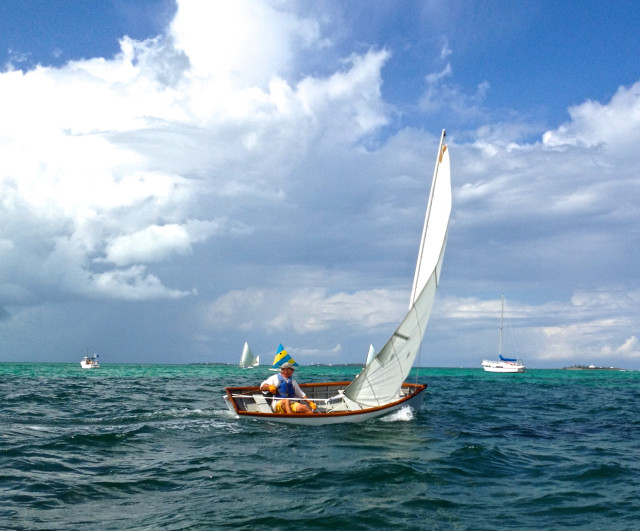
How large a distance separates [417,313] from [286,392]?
614cm

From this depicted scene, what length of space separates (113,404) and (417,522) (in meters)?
23.2

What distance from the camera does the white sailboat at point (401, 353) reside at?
20.2 m

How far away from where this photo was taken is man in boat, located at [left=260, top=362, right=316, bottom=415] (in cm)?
2077

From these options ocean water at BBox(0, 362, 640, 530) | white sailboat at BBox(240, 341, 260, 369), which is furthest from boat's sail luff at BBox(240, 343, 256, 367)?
ocean water at BBox(0, 362, 640, 530)

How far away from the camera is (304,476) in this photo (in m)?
12.5

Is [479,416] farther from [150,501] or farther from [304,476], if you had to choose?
[150,501]

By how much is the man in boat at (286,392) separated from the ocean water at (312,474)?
88 cm

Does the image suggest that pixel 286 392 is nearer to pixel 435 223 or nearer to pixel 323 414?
pixel 323 414

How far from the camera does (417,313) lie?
20531 millimetres

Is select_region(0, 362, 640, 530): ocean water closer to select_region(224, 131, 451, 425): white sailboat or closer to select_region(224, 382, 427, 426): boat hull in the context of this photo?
select_region(224, 382, 427, 426): boat hull

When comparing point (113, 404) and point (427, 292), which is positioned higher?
point (427, 292)

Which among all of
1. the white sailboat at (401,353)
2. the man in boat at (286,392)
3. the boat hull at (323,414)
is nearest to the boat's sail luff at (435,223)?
the white sailboat at (401,353)

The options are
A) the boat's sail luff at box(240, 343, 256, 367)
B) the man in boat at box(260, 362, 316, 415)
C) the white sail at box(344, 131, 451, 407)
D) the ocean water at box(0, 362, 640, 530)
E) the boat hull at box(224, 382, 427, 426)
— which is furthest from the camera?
the boat's sail luff at box(240, 343, 256, 367)

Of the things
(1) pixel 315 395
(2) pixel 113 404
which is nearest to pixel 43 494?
(1) pixel 315 395
